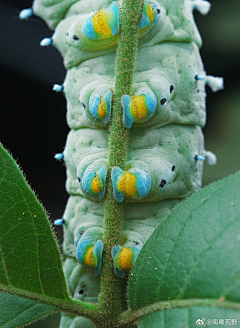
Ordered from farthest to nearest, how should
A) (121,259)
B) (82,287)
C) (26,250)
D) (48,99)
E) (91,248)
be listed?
(48,99)
(82,287)
(91,248)
(121,259)
(26,250)

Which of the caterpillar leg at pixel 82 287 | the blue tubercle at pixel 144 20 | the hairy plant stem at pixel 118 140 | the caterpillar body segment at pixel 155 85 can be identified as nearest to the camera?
the hairy plant stem at pixel 118 140

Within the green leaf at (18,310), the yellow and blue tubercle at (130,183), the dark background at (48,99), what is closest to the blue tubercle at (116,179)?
the yellow and blue tubercle at (130,183)

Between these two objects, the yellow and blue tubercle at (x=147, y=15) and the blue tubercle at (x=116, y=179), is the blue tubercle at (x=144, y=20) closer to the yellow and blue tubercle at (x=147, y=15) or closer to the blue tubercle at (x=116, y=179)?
the yellow and blue tubercle at (x=147, y=15)

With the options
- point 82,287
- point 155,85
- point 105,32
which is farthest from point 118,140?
point 82,287

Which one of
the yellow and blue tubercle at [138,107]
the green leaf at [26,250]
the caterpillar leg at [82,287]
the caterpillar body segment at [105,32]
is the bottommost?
the caterpillar leg at [82,287]

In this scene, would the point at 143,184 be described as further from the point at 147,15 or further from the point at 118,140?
the point at 147,15

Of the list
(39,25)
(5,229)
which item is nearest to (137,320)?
(5,229)

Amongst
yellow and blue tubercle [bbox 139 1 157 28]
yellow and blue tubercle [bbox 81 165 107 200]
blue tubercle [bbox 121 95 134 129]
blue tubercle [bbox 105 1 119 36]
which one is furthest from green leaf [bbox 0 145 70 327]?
yellow and blue tubercle [bbox 139 1 157 28]

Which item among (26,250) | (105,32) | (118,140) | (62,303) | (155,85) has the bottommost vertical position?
(62,303)
